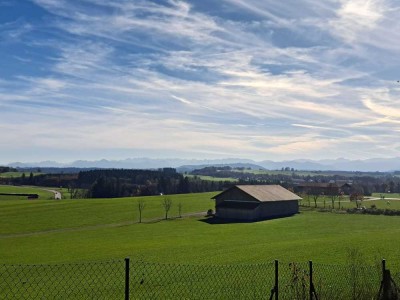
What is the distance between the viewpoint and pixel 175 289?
63.4 ft

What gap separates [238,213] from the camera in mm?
81625

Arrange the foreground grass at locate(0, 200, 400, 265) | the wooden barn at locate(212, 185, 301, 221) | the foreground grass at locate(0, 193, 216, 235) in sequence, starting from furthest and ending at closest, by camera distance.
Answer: the wooden barn at locate(212, 185, 301, 221)
the foreground grass at locate(0, 193, 216, 235)
the foreground grass at locate(0, 200, 400, 265)

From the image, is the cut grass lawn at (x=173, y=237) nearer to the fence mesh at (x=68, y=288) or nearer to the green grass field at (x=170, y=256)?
the green grass field at (x=170, y=256)

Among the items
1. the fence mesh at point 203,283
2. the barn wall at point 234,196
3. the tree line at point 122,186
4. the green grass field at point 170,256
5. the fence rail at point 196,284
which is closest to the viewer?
the fence rail at point 196,284

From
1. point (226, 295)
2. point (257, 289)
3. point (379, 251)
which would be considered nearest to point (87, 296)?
point (226, 295)

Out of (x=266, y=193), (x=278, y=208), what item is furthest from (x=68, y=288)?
(x=266, y=193)

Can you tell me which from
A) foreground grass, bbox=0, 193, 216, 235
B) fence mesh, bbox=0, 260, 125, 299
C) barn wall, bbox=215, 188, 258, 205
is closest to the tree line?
foreground grass, bbox=0, 193, 216, 235

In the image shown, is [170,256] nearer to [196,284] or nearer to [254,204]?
[196,284]

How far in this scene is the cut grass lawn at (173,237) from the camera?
108ft

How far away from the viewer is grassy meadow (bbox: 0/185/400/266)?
32844 mm

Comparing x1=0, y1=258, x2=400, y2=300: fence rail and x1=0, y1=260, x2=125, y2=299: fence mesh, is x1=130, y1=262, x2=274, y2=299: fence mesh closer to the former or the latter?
x1=0, y1=258, x2=400, y2=300: fence rail

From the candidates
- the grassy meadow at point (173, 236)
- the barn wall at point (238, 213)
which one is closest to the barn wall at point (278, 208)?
the barn wall at point (238, 213)

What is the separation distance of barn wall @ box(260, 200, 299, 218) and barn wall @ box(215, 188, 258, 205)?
285 centimetres

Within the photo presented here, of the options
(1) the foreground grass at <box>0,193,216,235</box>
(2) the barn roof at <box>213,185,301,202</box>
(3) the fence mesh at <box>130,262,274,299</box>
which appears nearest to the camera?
(3) the fence mesh at <box>130,262,274,299</box>
